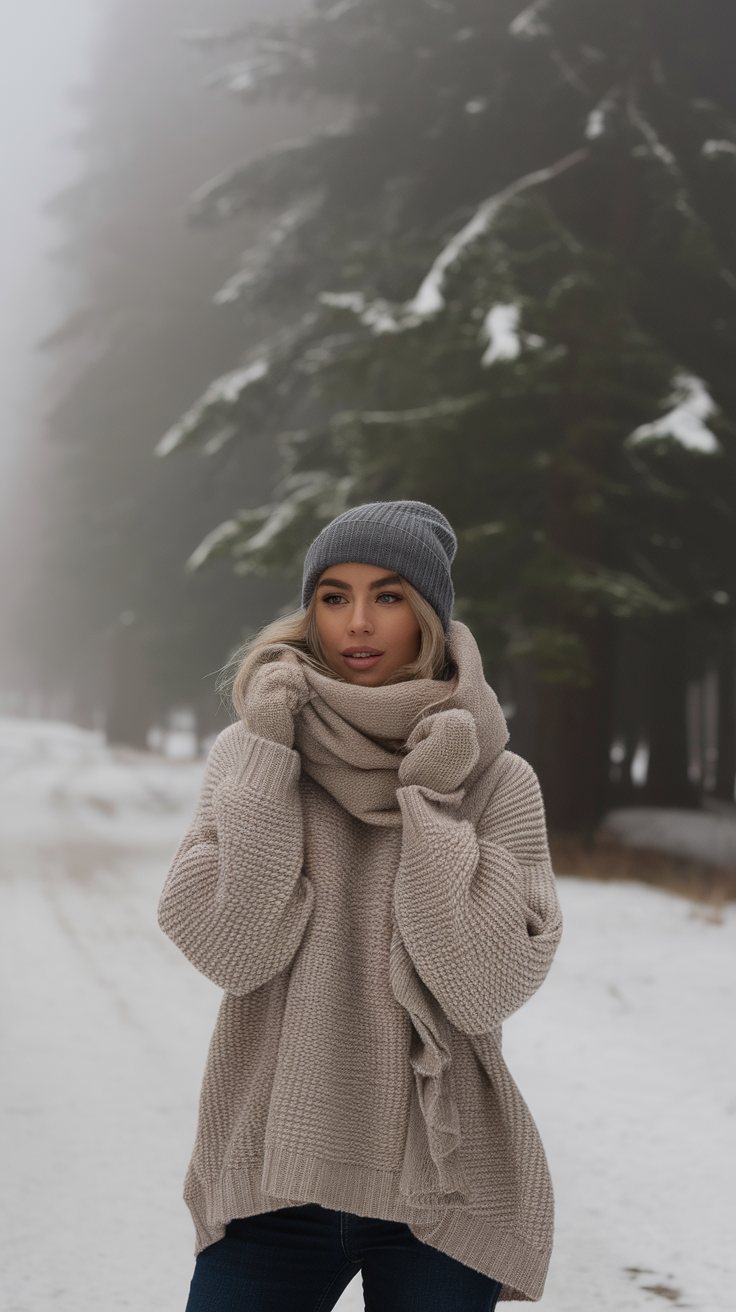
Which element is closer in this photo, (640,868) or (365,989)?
(365,989)

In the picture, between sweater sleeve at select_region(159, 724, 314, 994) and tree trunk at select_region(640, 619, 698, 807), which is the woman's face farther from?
tree trunk at select_region(640, 619, 698, 807)

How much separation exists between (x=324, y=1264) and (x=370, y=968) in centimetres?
48

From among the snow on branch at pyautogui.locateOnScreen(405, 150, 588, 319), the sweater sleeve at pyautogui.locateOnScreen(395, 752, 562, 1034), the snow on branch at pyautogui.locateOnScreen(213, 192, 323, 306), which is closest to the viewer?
the sweater sleeve at pyautogui.locateOnScreen(395, 752, 562, 1034)

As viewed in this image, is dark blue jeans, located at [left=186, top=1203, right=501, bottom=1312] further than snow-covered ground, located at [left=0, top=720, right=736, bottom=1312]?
No

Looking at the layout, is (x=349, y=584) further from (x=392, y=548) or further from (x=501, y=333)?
(x=501, y=333)

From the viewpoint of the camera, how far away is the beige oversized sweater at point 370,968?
174 cm

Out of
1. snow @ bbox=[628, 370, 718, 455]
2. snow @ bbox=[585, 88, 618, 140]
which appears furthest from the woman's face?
snow @ bbox=[585, 88, 618, 140]

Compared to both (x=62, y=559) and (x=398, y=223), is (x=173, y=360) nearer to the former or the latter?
(x=62, y=559)

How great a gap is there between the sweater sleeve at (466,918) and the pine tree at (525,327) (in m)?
6.98

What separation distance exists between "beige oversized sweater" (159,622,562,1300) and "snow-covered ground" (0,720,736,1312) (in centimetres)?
174

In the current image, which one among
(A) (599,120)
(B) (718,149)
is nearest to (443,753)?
(B) (718,149)

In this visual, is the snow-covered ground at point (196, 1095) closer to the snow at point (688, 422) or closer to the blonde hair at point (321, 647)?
the blonde hair at point (321, 647)

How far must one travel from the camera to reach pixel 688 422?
8742 mm

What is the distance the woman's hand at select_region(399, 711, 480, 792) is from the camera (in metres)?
1.79
